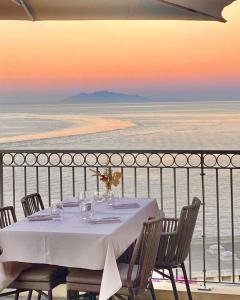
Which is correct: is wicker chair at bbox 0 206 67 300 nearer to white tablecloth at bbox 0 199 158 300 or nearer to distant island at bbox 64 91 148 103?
white tablecloth at bbox 0 199 158 300

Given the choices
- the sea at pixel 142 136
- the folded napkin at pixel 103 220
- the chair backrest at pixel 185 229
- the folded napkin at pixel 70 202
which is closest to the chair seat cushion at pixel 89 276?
the folded napkin at pixel 103 220

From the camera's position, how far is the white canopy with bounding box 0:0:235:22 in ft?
14.5

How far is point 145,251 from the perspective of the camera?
3887mm

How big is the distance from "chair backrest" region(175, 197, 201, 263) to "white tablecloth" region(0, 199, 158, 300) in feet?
1.65

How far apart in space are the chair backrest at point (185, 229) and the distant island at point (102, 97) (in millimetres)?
8226

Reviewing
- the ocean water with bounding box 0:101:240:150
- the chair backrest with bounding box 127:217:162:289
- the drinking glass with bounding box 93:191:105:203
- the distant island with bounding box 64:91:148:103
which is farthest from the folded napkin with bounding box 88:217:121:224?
the ocean water with bounding box 0:101:240:150

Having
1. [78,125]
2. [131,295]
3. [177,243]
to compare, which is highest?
[78,125]

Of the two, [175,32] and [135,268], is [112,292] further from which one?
[175,32]

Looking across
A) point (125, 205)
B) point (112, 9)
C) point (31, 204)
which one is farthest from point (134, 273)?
point (112, 9)

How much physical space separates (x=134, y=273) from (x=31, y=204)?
154 cm

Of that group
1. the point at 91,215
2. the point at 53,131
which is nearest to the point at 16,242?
the point at 91,215

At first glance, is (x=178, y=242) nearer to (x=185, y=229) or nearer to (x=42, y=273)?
(x=185, y=229)

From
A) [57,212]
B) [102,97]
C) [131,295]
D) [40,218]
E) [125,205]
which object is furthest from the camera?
[102,97]

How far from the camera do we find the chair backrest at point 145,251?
3.80 meters
